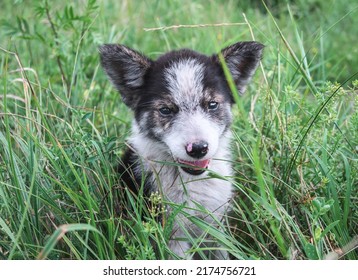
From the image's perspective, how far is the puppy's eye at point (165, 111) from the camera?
3.91 metres

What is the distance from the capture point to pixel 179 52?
4.11 metres

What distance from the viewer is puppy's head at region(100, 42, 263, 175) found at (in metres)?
3.75

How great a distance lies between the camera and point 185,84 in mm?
3855

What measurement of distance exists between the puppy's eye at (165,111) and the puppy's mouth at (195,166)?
33cm

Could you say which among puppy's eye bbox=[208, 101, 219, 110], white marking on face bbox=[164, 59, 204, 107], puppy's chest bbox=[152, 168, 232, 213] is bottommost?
puppy's chest bbox=[152, 168, 232, 213]

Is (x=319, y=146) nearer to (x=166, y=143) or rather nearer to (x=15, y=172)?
(x=166, y=143)

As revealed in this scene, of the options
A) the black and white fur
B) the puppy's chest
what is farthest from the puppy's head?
the puppy's chest

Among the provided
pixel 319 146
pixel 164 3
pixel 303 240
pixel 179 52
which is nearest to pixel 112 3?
pixel 164 3

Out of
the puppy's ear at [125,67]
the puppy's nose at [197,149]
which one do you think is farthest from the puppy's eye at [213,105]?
the puppy's ear at [125,67]

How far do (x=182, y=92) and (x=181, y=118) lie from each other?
0.18 m

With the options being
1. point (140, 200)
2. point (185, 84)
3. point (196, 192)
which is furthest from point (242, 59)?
point (140, 200)

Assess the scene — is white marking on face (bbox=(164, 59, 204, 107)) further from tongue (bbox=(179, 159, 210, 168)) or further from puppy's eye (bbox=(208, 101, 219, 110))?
tongue (bbox=(179, 159, 210, 168))

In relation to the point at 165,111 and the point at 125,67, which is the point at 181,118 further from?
the point at 125,67
